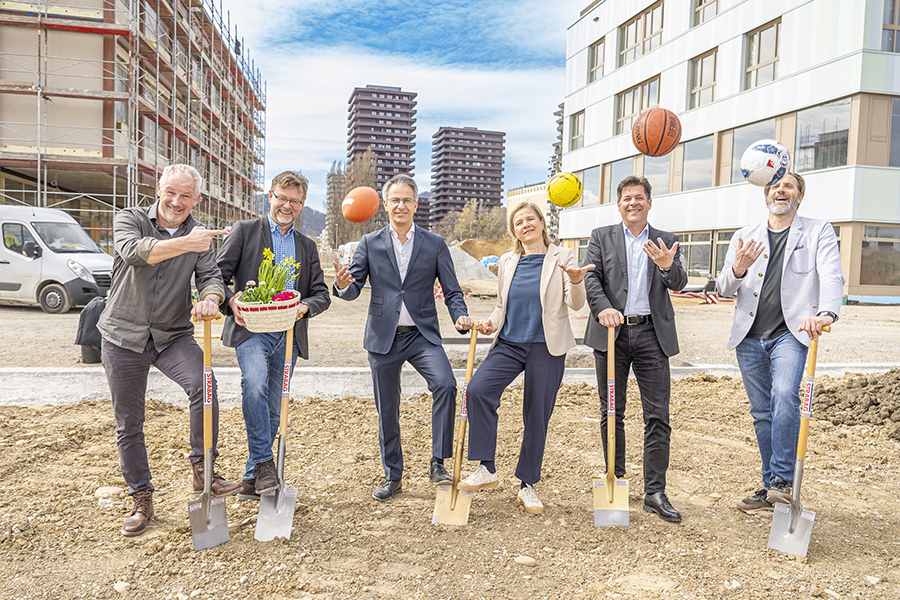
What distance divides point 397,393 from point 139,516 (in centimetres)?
164

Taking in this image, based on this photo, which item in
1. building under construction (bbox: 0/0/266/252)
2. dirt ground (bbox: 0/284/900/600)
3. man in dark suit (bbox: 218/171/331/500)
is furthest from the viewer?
building under construction (bbox: 0/0/266/252)

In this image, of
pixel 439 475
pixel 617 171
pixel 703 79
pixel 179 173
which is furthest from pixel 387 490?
pixel 617 171

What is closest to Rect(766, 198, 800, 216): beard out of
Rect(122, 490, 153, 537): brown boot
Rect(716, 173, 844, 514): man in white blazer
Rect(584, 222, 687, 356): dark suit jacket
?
Rect(716, 173, 844, 514): man in white blazer

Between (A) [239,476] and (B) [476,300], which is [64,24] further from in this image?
(A) [239,476]

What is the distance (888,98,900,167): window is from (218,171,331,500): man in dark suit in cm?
2003

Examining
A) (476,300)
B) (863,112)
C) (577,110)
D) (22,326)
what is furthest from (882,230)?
(22,326)

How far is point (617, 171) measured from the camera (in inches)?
1145

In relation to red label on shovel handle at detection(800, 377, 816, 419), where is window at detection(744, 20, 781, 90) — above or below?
above

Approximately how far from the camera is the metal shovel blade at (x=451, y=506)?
141 inches

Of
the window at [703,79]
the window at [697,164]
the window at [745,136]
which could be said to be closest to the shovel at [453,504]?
the window at [745,136]

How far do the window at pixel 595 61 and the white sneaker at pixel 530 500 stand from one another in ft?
99.3

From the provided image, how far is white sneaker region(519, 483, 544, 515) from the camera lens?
3.73m

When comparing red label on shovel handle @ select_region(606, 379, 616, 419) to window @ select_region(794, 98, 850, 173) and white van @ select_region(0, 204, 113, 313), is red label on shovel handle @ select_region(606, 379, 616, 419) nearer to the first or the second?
white van @ select_region(0, 204, 113, 313)

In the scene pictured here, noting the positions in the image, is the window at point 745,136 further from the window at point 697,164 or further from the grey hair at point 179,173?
the grey hair at point 179,173
